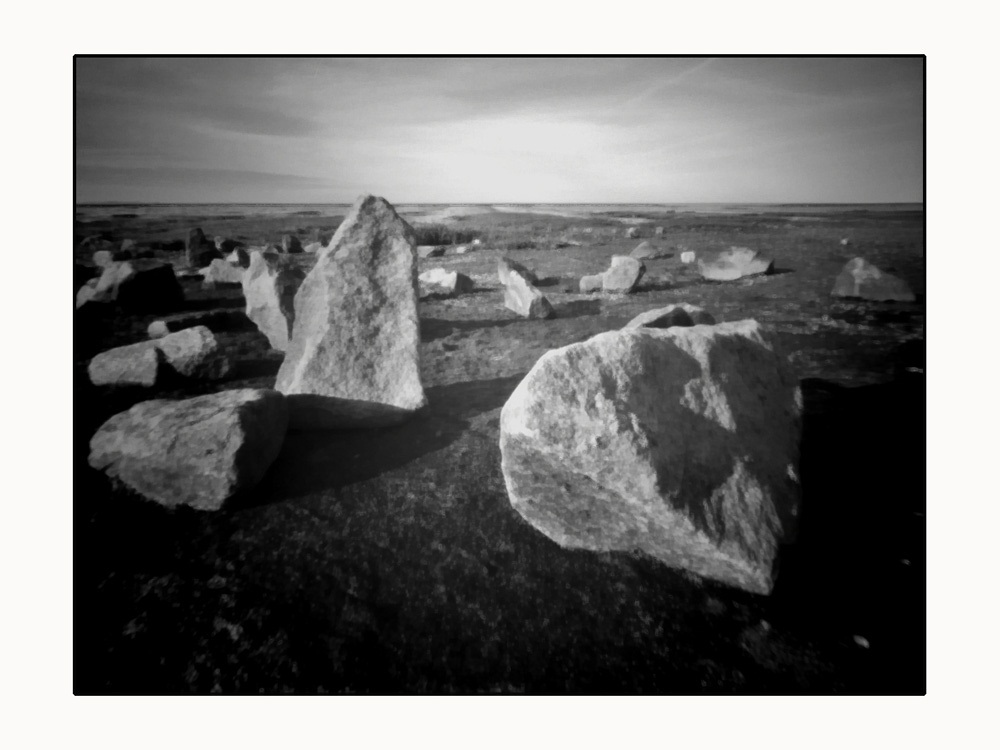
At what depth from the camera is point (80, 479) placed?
2.14 m

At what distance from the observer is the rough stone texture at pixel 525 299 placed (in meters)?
3.98

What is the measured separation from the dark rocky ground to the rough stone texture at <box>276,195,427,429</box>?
0.51ft

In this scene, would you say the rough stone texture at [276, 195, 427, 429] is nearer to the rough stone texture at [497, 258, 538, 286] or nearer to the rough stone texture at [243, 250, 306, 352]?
the rough stone texture at [243, 250, 306, 352]

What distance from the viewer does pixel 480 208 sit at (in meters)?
3.01

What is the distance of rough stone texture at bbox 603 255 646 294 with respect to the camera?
12.0 feet

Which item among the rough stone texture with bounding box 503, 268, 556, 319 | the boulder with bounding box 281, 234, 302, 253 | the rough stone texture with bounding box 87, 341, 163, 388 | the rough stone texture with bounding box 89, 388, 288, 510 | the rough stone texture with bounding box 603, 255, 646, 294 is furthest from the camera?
the rough stone texture with bounding box 503, 268, 556, 319

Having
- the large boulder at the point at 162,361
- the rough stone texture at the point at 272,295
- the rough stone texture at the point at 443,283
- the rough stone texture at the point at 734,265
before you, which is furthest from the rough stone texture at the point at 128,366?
the rough stone texture at the point at 734,265

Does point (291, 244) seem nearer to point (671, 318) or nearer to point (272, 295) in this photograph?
point (272, 295)

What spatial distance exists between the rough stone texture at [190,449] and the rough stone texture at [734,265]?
3079 mm

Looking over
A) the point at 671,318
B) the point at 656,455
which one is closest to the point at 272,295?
the point at 671,318

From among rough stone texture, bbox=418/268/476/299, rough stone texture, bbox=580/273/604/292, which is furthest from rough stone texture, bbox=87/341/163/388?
rough stone texture, bbox=580/273/604/292

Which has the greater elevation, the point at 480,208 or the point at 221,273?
the point at 480,208

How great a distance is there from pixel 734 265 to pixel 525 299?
1582 millimetres

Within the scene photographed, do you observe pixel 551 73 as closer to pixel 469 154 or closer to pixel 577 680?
pixel 469 154
